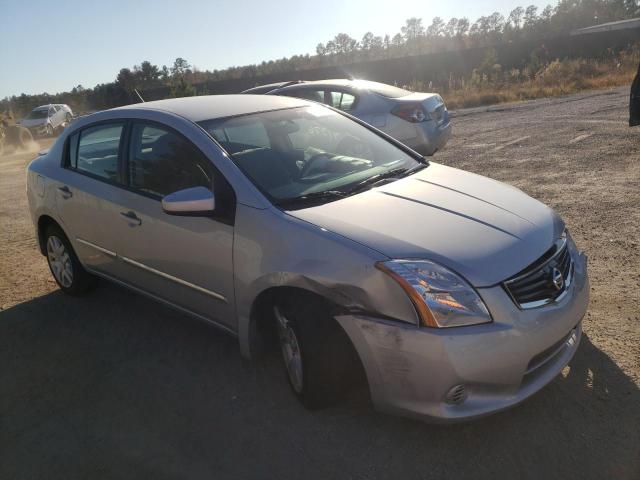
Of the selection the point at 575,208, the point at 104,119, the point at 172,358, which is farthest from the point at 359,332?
the point at 575,208

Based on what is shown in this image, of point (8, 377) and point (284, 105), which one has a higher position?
point (284, 105)

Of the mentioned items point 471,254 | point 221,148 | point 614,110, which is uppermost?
point 221,148

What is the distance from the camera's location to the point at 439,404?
8.29 ft

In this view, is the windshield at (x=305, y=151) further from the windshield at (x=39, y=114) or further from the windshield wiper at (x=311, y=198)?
the windshield at (x=39, y=114)

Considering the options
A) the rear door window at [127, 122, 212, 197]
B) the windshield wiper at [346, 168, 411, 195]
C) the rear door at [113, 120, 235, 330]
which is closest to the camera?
the rear door at [113, 120, 235, 330]

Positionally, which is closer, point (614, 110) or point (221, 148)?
point (221, 148)

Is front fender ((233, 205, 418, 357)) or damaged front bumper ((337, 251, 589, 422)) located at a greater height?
front fender ((233, 205, 418, 357))

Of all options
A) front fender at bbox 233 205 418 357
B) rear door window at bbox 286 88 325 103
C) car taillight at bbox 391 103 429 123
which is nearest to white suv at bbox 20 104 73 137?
rear door window at bbox 286 88 325 103

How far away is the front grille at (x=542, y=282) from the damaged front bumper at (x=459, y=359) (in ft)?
0.16

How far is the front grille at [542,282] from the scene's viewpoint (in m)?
2.61

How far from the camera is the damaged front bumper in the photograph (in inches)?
97.0

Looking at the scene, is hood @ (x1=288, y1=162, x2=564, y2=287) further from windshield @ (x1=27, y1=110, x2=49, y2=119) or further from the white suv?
windshield @ (x1=27, y1=110, x2=49, y2=119)

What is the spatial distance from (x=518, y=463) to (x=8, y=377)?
10.6ft

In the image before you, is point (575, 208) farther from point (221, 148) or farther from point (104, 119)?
point (104, 119)
